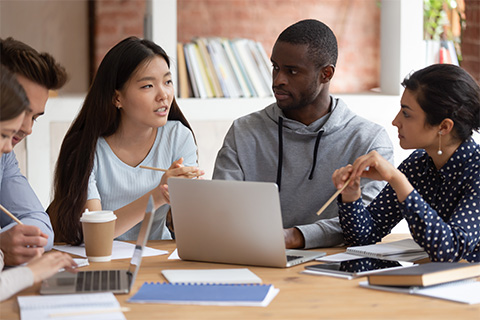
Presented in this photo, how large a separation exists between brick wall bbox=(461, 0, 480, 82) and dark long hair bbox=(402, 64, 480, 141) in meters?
1.97

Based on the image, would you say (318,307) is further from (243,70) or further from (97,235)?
(243,70)

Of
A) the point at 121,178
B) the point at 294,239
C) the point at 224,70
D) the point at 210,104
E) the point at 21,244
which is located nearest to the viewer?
the point at 21,244

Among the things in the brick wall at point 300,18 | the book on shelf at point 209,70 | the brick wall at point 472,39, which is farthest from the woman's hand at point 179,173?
the brick wall at point 300,18

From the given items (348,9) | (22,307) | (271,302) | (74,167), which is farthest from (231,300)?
(348,9)

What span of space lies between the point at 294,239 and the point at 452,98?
0.57 m

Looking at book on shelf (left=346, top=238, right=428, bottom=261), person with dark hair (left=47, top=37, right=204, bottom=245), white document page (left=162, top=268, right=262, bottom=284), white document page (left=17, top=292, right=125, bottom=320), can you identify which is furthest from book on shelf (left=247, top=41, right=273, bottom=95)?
white document page (left=17, top=292, right=125, bottom=320)

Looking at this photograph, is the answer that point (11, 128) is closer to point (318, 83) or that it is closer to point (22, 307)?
point (22, 307)

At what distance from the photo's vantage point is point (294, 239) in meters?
1.90

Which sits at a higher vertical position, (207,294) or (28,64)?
(28,64)

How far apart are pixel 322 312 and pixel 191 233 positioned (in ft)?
1.62

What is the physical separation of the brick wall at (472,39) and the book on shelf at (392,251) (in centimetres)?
210

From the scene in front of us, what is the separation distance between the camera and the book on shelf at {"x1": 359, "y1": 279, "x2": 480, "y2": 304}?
1.40 metres

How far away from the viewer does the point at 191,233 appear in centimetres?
173

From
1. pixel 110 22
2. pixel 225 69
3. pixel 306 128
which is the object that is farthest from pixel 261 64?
pixel 110 22
